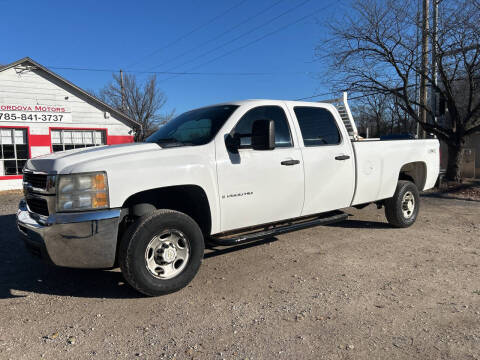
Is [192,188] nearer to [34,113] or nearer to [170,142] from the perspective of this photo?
[170,142]

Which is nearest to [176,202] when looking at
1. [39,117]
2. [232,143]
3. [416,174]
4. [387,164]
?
[232,143]

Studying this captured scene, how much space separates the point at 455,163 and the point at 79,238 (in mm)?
12270

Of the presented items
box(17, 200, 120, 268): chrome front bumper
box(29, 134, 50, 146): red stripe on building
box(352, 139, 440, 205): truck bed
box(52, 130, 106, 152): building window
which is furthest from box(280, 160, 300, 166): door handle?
box(29, 134, 50, 146): red stripe on building

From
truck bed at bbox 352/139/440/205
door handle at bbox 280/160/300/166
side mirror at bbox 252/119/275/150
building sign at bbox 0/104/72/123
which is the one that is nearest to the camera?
side mirror at bbox 252/119/275/150

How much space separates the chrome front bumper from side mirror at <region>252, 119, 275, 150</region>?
156 centimetres

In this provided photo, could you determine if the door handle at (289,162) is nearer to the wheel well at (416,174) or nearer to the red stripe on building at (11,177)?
the wheel well at (416,174)

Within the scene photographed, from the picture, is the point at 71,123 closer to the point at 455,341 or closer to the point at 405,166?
the point at 405,166

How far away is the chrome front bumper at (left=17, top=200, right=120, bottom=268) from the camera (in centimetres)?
316

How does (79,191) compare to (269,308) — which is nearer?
(79,191)

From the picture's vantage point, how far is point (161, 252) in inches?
140

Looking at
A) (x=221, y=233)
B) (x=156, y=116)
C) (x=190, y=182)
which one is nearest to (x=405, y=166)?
(x=221, y=233)

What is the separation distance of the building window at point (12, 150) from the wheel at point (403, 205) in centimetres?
1468

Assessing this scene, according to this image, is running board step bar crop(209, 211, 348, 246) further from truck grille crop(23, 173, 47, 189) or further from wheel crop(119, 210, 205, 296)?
truck grille crop(23, 173, 47, 189)

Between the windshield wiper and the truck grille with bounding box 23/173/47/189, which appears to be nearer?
the truck grille with bounding box 23/173/47/189
